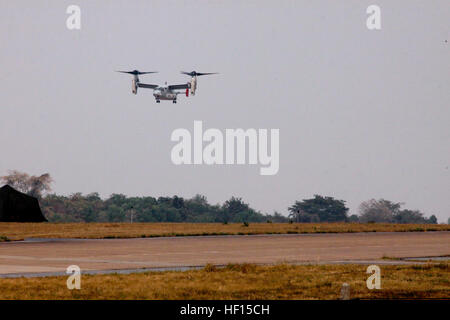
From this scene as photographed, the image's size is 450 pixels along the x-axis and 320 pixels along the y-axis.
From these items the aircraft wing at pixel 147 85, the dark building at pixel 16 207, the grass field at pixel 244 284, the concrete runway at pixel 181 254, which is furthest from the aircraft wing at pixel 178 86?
the grass field at pixel 244 284

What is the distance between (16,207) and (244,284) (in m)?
89.7

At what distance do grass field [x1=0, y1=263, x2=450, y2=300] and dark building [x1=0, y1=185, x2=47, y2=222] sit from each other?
→ 8308 centimetres

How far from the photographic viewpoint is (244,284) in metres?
28.1

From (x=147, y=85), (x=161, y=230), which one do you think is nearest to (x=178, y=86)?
(x=147, y=85)

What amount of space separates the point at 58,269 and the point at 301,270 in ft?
29.9

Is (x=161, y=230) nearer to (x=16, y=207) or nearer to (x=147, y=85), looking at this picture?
(x=16, y=207)

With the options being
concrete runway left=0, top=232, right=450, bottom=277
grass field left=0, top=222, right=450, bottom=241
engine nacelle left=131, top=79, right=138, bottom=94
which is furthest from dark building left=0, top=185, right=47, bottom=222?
concrete runway left=0, top=232, right=450, bottom=277

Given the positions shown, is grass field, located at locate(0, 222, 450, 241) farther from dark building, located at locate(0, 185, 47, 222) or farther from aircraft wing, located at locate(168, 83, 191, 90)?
aircraft wing, located at locate(168, 83, 191, 90)

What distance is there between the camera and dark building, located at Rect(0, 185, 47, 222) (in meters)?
112

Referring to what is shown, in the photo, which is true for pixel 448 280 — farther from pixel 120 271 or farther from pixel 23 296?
pixel 23 296

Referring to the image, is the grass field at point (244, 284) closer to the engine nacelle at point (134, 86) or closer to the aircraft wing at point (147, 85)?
the engine nacelle at point (134, 86)

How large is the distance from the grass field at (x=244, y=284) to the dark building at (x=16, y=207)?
83.1 meters

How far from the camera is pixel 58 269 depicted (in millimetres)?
34344

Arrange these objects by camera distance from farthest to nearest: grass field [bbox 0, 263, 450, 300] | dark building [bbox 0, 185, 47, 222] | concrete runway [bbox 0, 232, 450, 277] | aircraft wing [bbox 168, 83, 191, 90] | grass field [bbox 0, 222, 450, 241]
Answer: aircraft wing [bbox 168, 83, 191, 90]
dark building [bbox 0, 185, 47, 222]
grass field [bbox 0, 222, 450, 241]
concrete runway [bbox 0, 232, 450, 277]
grass field [bbox 0, 263, 450, 300]
